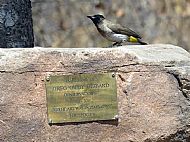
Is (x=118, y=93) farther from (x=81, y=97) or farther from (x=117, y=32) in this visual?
(x=117, y=32)

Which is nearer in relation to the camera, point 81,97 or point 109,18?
point 81,97

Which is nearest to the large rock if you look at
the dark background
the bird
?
the bird

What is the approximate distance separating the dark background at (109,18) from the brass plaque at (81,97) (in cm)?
627

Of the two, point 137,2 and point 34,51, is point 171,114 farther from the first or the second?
Result: point 137,2

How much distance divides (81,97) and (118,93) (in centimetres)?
26

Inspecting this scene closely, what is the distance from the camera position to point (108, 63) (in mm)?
5559

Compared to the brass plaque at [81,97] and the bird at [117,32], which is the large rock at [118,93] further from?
the bird at [117,32]

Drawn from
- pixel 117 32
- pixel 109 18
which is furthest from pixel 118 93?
pixel 109 18

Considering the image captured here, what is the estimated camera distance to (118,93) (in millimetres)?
5562

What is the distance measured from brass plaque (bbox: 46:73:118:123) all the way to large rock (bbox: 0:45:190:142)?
4 cm

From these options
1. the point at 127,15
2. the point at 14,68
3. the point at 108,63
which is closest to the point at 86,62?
the point at 108,63

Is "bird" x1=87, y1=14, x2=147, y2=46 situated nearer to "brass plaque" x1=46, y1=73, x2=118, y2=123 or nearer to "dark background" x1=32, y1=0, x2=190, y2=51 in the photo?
"brass plaque" x1=46, y1=73, x2=118, y2=123

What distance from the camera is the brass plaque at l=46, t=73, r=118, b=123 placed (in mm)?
5465

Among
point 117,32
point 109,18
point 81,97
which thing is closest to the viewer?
point 81,97
